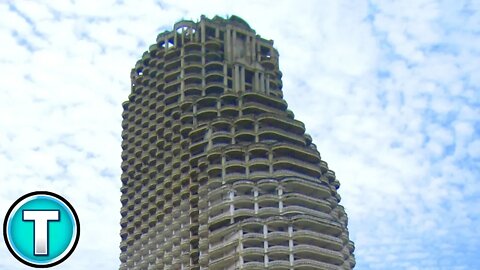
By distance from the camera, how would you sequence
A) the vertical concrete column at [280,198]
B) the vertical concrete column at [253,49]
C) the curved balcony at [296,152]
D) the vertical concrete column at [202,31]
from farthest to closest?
the vertical concrete column at [253,49] → the vertical concrete column at [202,31] → the curved balcony at [296,152] → the vertical concrete column at [280,198]

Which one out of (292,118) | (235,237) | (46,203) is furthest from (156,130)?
(46,203)

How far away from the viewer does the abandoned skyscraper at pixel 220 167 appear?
108 m

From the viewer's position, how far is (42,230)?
5.52 metres

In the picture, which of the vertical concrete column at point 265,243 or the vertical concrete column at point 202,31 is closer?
the vertical concrete column at point 265,243

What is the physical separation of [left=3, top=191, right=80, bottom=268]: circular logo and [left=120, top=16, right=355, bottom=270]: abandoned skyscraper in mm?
100091

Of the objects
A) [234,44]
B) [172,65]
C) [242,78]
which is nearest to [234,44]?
[234,44]

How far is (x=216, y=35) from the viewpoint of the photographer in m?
143

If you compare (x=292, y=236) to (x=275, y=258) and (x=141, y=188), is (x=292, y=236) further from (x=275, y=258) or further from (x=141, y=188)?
(x=141, y=188)

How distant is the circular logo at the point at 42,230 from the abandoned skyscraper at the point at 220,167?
328 feet

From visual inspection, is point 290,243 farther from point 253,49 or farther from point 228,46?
point 253,49

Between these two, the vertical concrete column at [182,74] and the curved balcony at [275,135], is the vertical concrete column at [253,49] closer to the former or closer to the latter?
the vertical concrete column at [182,74]

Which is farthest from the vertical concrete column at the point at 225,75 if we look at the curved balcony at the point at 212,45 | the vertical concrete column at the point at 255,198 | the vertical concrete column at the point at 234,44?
the vertical concrete column at the point at 255,198

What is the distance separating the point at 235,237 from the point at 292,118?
104 feet

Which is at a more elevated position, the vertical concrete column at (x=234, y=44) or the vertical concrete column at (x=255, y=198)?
the vertical concrete column at (x=234, y=44)
